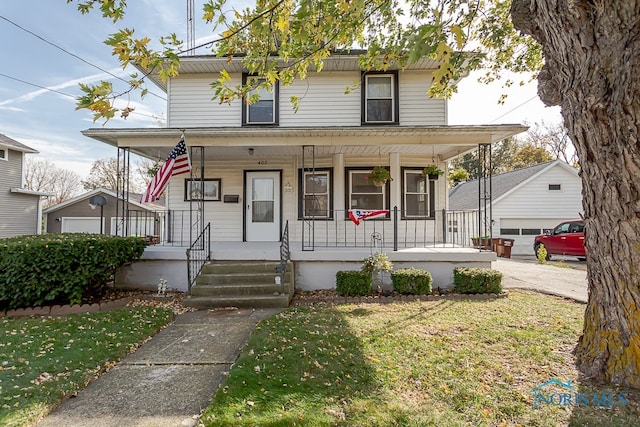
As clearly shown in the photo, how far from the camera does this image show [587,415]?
2.50 m

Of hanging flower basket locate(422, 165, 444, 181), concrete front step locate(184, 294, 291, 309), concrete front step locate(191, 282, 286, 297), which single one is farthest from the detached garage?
hanging flower basket locate(422, 165, 444, 181)

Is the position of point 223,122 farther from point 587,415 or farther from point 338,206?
point 587,415

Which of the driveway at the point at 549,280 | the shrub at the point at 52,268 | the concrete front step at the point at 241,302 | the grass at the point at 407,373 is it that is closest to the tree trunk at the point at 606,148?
the grass at the point at 407,373

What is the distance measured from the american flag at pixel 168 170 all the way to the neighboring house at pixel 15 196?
14.8 m

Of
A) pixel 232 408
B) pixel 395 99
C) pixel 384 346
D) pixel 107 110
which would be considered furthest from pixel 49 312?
pixel 395 99

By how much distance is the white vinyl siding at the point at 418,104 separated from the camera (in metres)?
9.34

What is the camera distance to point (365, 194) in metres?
9.21

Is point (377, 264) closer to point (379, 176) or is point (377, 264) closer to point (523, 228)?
point (379, 176)

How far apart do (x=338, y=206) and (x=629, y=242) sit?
6.66 m

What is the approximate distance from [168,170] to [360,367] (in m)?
5.62

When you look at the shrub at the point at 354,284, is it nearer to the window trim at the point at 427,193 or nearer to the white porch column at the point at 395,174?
the white porch column at the point at 395,174

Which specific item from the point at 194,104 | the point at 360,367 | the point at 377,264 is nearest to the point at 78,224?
the point at 194,104

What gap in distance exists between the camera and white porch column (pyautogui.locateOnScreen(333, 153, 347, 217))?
8.97 meters

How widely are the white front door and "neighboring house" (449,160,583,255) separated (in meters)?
12.6
